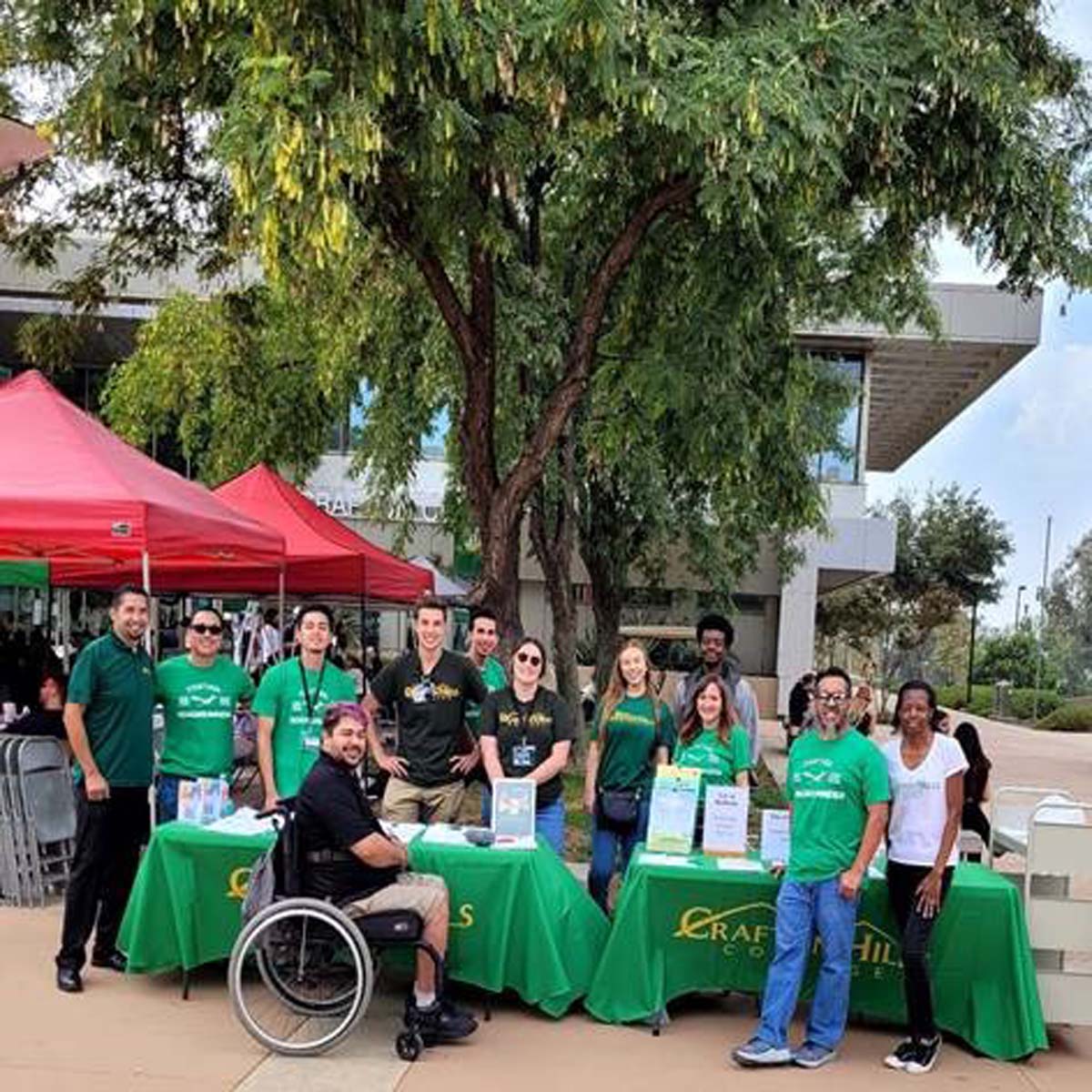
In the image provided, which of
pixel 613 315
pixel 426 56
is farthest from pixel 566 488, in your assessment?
pixel 426 56

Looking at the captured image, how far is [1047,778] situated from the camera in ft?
69.6

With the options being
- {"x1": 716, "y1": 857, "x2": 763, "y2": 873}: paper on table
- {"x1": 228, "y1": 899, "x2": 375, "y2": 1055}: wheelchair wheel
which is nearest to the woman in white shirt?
{"x1": 716, "y1": 857, "x2": 763, "y2": 873}: paper on table

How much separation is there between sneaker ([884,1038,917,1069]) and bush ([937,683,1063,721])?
39594 mm

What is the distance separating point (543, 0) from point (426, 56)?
2.46ft

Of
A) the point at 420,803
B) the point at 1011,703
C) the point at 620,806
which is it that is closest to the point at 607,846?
the point at 620,806

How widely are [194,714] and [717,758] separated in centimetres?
273

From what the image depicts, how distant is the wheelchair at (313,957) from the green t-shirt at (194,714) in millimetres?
1556

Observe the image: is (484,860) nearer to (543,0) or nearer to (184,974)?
(184,974)

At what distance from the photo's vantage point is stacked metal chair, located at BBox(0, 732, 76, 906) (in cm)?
813

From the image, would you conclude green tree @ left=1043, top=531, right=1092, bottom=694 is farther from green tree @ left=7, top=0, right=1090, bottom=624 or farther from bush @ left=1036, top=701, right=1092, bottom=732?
green tree @ left=7, top=0, right=1090, bottom=624

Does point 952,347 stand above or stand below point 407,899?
above

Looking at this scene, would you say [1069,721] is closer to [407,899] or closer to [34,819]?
[34,819]

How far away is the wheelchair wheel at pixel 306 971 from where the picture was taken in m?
5.42

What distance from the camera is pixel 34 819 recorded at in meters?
8.28
